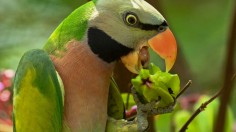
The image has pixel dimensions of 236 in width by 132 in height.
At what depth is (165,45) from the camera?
127 centimetres

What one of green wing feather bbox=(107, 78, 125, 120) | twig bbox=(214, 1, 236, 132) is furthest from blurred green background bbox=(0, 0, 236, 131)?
twig bbox=(214, 1, 236, 132)

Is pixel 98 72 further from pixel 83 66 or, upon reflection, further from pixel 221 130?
pixel 221 130


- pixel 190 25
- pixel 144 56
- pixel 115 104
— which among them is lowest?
pixel 190 25

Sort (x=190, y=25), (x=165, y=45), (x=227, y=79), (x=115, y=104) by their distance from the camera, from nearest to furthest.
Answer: (x=227, y=79) < (x=165, y=45) < (x=115, y=104) < (x=190, y=25)

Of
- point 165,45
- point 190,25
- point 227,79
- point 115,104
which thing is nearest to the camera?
point 227,79

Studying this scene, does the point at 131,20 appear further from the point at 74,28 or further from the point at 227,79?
the point at 227,79

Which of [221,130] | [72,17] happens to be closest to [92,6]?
[72,17]

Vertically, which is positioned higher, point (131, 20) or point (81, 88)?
point (131, 20)

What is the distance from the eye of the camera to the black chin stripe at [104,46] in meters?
1.33

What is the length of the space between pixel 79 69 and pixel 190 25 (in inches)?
77.8

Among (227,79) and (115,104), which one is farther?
(115,104)

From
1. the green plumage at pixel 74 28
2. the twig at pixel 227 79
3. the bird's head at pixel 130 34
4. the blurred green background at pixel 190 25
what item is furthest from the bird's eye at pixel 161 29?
the blurred green background at pixel 190 25

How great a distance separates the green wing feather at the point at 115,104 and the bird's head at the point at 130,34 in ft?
0.23

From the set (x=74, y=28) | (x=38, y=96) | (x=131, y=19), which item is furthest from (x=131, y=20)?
(x=38, y=96)
